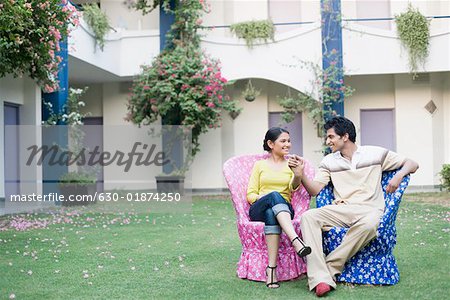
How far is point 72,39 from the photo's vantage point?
11.6 m

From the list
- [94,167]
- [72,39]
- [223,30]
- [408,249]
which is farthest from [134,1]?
→ [408,249]

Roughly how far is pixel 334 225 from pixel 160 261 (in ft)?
5.97

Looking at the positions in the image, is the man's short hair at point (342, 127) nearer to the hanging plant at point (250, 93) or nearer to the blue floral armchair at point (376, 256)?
the blue floral armchair at point (376, 256)

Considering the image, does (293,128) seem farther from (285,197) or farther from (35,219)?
(285,197)

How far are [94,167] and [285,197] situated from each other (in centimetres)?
951

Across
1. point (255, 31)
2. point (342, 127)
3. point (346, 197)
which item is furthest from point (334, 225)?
point (255, 31)

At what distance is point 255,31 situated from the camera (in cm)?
1366

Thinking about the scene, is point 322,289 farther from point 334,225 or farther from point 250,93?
point 250,93

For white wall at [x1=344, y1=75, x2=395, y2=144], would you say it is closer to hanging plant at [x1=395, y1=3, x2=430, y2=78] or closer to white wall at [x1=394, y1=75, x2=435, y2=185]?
white wall at [x1=394, y1=75, x2=435, y2=185]

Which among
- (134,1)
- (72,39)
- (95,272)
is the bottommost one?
(95,272)

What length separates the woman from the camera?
426cm

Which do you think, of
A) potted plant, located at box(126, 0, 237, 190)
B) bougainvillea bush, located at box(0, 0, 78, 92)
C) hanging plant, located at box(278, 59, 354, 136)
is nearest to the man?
bougainvillea bush, located at box(0, 0, 78, 92)

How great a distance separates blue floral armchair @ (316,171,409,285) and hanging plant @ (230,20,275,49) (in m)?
9.78

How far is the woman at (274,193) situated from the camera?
426cm
